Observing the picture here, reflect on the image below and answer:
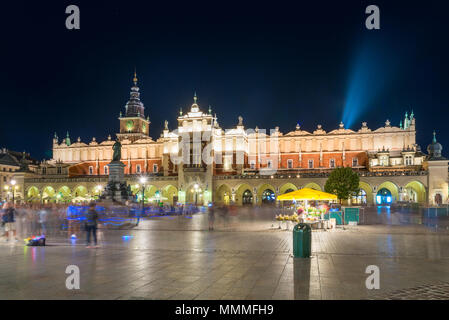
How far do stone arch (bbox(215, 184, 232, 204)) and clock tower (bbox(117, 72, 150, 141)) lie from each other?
96.6 ft

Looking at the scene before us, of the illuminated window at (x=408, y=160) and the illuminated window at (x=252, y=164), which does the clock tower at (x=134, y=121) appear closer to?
the illuminated window at (x=252, y=164)

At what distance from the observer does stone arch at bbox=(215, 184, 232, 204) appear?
63500 mm

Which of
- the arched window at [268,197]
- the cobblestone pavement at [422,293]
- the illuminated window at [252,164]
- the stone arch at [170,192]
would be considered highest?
the illuminated window at [252,164]

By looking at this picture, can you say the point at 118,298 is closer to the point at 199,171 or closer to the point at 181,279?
the point at 181,279

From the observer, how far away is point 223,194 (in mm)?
Answer: 66812

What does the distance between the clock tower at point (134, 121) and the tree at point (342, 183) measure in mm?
51522

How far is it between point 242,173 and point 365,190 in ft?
70.9

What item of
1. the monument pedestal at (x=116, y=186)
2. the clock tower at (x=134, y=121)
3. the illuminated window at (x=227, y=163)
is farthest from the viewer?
the clock tower at (x=134, y=121)

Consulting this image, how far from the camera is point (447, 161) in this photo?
5238 centimetres

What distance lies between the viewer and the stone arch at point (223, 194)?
63.5m

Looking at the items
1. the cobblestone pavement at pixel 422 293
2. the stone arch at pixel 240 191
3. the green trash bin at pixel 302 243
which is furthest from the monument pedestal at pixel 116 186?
the cobblestone pavement at pixel 422 293

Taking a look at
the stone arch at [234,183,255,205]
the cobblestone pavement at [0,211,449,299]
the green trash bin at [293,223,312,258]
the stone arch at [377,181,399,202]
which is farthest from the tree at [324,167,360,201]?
the green trash bin at [293,223,312,258]

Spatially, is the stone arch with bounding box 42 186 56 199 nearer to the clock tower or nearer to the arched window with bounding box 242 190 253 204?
the clock tower

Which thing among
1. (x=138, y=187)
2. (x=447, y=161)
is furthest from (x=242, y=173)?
(x=447, y=161)
